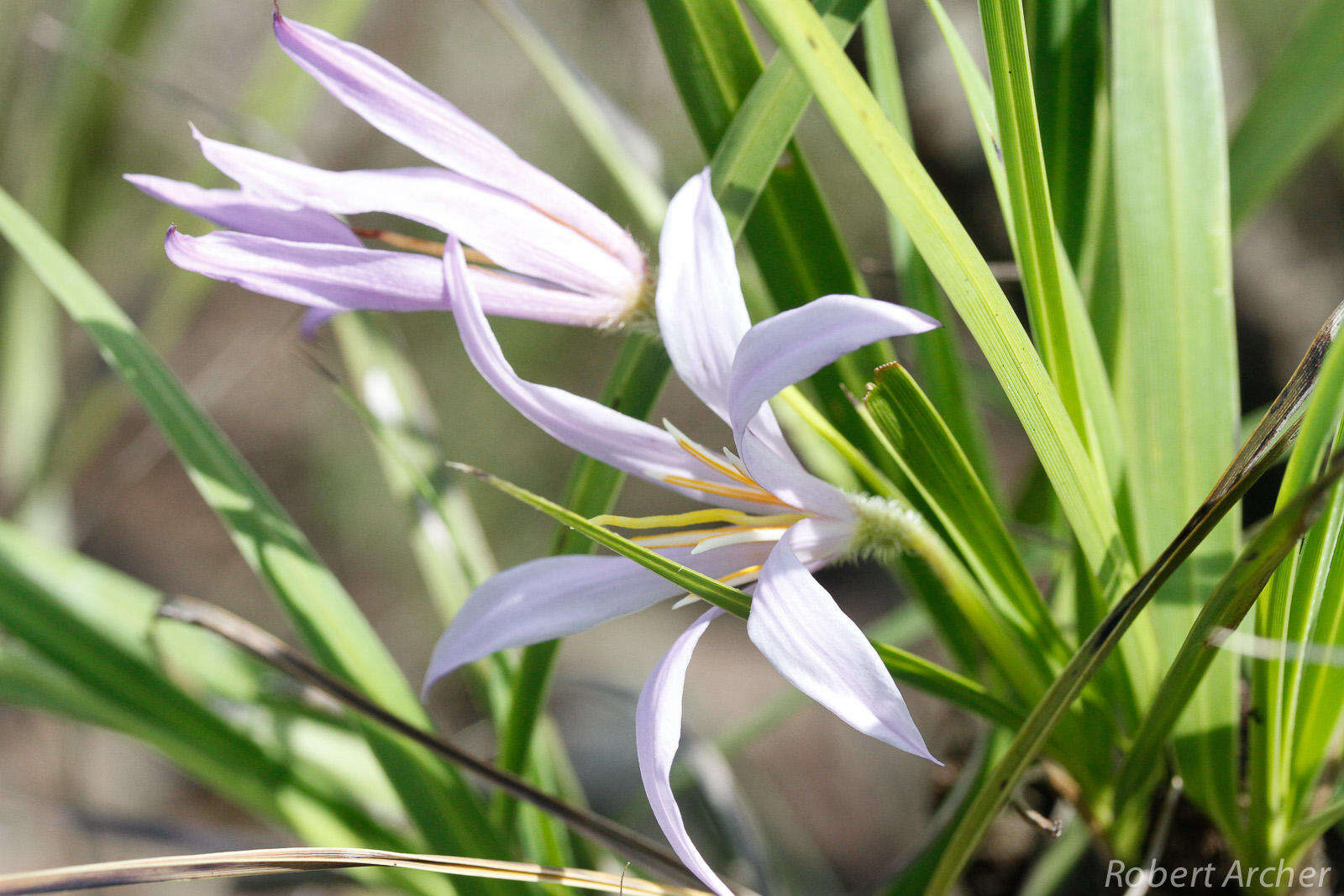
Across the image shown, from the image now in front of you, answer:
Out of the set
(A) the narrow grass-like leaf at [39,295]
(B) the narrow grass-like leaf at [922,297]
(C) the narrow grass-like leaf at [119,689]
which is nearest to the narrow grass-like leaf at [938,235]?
(B) the narrow grass-like leaf at [922,297]

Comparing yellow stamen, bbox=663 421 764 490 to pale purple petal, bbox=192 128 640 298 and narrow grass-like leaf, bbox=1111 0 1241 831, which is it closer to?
pale purple petal, bbox=192 128 640 298

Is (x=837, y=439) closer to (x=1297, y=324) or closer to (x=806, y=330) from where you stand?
(x=806, y=330)

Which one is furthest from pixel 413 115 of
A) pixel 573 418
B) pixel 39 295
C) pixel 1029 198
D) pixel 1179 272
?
pixel 39 295

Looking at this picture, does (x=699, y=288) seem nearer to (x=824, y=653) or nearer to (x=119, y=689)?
(x=824, y=653)

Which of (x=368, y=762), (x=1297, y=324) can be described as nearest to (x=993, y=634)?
(x=368, y=762)

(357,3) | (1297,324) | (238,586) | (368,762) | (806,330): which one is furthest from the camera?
(238,586)

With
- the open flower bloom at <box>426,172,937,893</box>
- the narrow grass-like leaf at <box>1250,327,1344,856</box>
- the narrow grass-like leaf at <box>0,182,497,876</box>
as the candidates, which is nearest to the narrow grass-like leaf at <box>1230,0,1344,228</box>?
the narrow grass-like leaf at <box>1250,327,1344,856</box>

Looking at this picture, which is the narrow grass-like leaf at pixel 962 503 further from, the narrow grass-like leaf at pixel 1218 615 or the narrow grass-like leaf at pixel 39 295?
the narrow grass-like leaf at pixel 39 295
